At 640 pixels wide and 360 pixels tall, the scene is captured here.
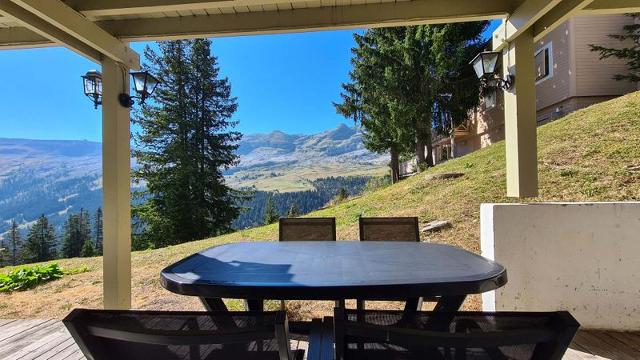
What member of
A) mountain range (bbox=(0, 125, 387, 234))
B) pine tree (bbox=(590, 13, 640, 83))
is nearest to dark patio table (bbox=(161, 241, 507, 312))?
mountain range (bbox=(0, 125, 387, 234))

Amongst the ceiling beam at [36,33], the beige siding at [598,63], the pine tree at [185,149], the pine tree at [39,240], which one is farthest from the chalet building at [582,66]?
the pine tree at [39,240]

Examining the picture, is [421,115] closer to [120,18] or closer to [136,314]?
[120,18]

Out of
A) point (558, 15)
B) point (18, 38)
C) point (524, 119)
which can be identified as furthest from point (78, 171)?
point (558, 15)

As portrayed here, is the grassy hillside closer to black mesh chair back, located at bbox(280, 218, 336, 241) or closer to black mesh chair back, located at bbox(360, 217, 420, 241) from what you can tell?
black mesh chair back, located at bbox(280, 218, 336, 241)

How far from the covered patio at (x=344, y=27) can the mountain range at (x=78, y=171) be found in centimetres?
284

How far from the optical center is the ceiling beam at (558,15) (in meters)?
2.51

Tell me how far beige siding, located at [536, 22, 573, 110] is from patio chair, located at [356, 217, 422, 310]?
9.84 meters

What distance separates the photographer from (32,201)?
31.1 meters

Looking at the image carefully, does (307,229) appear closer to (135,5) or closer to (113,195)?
(113,195)

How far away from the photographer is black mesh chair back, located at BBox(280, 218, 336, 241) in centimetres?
290

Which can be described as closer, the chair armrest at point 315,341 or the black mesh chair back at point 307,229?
the chair armrest at point 315,341

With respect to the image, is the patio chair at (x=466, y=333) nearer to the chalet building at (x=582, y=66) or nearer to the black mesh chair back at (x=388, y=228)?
the black mesh chair back at (x=388, y=228)

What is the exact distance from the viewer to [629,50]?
30.4ft

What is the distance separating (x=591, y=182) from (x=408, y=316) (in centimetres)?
578
